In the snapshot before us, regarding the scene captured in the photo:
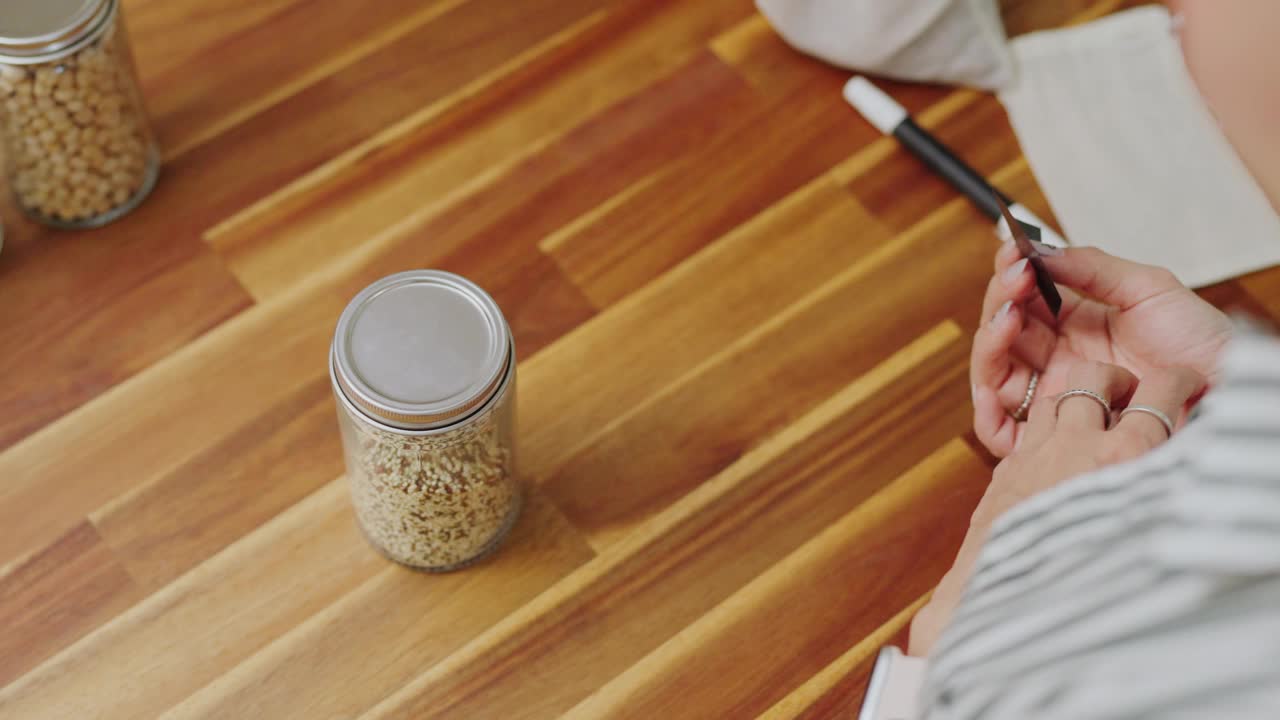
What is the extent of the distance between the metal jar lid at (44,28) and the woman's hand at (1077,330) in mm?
608

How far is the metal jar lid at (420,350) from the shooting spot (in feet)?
2.25

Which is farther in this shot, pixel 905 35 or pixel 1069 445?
pixel 905 35

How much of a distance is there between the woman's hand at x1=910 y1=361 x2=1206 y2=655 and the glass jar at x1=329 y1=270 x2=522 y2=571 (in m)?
0.27

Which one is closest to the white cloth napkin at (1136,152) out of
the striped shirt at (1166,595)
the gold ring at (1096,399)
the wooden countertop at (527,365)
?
the wooden countertop at (527,365)

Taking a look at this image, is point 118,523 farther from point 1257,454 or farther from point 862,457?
point 1257,454

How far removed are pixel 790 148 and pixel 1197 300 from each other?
355 mm

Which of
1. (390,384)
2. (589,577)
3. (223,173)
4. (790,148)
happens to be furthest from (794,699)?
(223,173)

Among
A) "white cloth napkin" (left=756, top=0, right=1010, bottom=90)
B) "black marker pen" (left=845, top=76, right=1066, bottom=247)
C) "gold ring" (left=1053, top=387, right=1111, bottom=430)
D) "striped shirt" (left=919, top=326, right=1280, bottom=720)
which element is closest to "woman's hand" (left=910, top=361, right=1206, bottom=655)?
"gold ring" (left=1053, top=387, right=1111, bottom=430)

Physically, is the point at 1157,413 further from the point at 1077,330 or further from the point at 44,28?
the point at 44,28

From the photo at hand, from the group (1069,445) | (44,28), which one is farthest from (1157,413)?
(44,28)

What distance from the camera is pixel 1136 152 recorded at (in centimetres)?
102

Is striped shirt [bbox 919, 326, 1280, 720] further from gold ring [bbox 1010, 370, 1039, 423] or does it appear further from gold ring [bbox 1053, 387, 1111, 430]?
gold ring [bbox 1010, 370, 1039, 423]

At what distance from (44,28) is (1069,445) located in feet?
2.22

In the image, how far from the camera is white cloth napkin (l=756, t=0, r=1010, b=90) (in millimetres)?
1008
